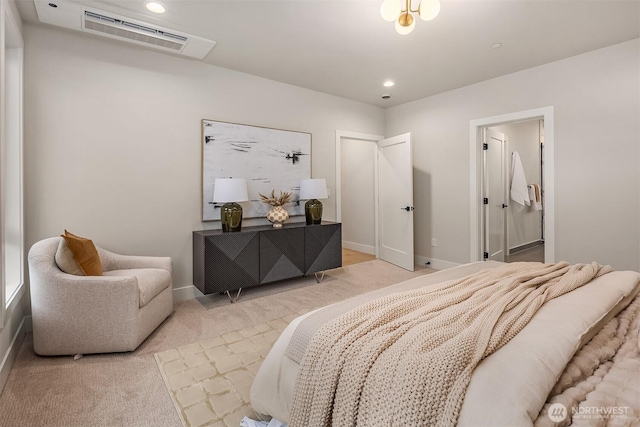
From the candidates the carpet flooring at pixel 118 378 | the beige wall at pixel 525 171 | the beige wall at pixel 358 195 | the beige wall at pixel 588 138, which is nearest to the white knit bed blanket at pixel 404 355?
the carpet flooring at pixel 118 378

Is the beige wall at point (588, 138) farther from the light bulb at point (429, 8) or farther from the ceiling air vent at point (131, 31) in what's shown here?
the ceiling air vent at point (131, 31)

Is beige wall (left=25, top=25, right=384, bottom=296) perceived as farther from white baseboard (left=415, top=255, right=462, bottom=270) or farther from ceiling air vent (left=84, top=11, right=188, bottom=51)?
white baseboard (left=415, top=255, right=462, bottom=270)

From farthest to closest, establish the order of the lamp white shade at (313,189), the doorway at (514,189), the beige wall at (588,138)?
the doorway at (514,189) → the lamp white shade at (313,189) → the beige wall at (588,138)

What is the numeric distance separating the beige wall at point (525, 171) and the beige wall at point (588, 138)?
1.41 meters

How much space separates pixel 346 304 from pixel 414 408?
1.93ft

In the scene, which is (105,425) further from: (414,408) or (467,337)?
(467,337)

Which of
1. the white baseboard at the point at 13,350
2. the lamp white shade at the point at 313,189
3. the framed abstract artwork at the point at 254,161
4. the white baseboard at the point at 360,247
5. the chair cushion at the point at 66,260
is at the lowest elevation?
the white baseboard at the point at 13,350

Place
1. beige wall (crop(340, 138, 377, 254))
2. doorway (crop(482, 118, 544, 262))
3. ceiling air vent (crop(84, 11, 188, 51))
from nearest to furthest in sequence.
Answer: ceiling air vent (crop(84, 11, 188, 51)) → doorway (crop(482, 118, 544, 262)) → beige wall (crop(340, 138, 377, 254))

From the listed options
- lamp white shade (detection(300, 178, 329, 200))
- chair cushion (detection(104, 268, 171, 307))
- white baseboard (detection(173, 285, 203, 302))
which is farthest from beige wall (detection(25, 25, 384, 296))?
lamp white shade (detection(300, 178, 329, 200))

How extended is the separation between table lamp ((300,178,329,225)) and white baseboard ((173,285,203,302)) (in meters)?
1.50

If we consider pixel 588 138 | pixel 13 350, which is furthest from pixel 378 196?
pixel 13 350

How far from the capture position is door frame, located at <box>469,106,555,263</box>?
136 inches

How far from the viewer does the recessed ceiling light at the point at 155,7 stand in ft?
7.63

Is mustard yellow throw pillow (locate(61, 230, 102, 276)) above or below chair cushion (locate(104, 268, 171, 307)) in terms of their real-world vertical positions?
above
